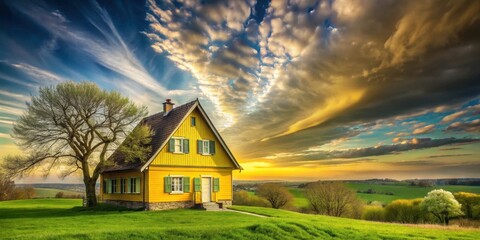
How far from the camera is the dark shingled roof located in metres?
30.3

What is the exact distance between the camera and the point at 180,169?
3091 centimetres

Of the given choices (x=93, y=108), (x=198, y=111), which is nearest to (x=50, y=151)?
(x=93, y=108)

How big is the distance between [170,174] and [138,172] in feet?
8.67

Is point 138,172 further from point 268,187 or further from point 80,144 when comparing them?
point 268,187

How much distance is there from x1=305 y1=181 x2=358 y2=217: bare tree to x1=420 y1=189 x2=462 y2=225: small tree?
9200 mm

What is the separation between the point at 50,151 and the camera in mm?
31016

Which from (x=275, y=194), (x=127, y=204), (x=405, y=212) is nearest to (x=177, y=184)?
(x=127, y=204)

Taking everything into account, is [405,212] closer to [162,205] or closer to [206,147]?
[206,147]

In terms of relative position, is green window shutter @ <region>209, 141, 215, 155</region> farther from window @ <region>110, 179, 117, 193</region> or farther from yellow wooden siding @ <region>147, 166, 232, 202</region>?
window @ <region>110, 179, 117, 193</region>

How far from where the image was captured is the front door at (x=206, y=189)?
32.1m

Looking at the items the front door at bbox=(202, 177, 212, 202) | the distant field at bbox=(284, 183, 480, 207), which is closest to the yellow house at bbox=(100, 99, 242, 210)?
the front door at bbox=(202, 177, 212, 202)

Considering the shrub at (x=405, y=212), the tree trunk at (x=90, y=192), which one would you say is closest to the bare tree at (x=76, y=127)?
the tree trunk at (x=90, y=192)

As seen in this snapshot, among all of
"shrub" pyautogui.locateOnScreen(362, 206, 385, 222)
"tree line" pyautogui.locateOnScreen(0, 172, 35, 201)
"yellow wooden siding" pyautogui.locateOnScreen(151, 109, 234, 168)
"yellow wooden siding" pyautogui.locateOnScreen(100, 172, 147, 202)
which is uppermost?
"yellow wooden siding" pyautogui.locateOnScreen(151, 109, 234, 168)

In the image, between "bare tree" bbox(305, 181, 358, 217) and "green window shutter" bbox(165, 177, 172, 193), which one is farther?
"bare tree" bbox(305, 181, 358, 217)
